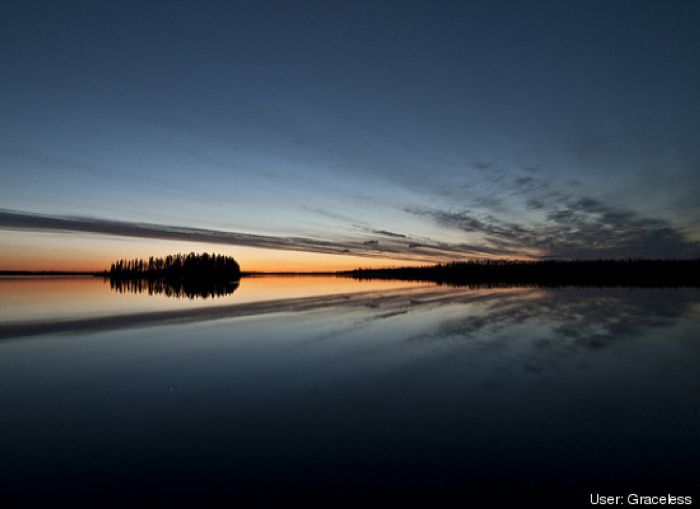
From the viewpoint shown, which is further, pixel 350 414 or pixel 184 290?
pixel 184 290

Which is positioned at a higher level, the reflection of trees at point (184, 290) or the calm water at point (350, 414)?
the calm water at point (350, 414)

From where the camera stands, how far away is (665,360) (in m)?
12.2

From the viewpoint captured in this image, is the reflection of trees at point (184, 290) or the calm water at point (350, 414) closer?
the calm water at point (350, 414)

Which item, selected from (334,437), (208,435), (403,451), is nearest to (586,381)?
(403,451)

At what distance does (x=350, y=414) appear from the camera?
7676 millimetres

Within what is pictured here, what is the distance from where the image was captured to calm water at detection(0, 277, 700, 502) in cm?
550

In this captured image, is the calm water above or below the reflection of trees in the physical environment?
above

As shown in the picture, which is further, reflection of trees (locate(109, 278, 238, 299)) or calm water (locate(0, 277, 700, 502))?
reflection of trees (locate(109, 278, 238, 299))

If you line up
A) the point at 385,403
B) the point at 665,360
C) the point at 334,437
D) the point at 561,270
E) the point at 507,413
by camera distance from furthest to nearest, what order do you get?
1. the point at 561,270
2. the point at 665,360
3. the point at 385,403
4. the point at 507,413
5. the point at 334,437

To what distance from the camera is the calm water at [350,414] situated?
18.1 ft

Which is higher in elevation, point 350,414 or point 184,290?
point 350,414

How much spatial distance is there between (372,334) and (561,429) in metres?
9.76

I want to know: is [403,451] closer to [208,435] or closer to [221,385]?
[208,435]

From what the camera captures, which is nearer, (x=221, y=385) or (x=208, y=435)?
(x=208, y=435)
